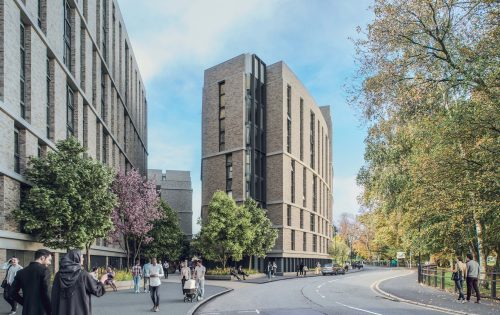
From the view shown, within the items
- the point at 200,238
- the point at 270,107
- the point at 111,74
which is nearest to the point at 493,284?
the point at 200,238

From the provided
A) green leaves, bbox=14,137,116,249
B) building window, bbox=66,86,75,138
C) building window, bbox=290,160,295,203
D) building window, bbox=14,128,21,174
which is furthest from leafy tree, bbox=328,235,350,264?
building window, bbox=14,128,21,174

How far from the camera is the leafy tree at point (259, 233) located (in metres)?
45.8

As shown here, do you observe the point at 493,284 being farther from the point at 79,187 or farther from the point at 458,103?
the point at 79,187

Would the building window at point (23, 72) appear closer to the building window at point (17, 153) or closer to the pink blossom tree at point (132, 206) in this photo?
the building window at point (17, 153)

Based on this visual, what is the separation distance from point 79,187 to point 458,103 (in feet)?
53.4

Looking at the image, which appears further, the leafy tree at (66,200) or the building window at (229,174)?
the building window at (229,174)

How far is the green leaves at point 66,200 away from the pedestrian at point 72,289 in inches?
602

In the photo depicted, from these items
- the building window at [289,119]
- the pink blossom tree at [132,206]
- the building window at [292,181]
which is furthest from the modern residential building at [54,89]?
the building window at [292,181]

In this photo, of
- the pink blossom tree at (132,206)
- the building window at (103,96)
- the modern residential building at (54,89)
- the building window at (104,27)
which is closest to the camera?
the modern residential building at (54,89)

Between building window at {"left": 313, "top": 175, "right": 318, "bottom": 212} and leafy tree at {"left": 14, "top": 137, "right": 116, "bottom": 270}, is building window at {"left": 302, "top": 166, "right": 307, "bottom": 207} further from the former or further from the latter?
leafy tree at {"left": 14, "top": 137, "right": 116, "bottom": 270}

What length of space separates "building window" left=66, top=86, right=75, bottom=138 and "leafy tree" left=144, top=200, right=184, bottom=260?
19468 mm

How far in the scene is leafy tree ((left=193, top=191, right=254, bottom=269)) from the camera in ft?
139

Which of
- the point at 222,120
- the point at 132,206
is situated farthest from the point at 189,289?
the point at 222,120

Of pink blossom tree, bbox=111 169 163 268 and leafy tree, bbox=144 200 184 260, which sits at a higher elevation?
pink blossom tree, bbox=111 169 163 268
